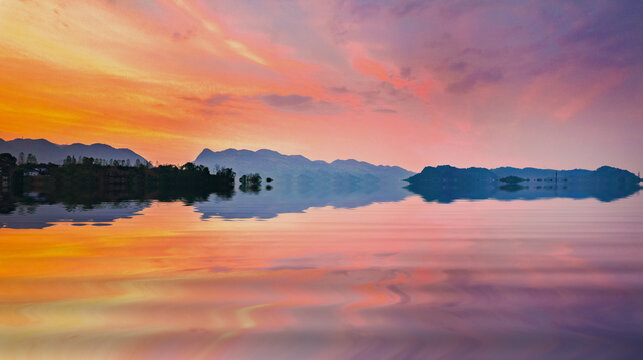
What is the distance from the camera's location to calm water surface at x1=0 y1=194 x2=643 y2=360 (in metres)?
8.85

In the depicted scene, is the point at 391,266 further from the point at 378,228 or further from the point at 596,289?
the point at 378,228

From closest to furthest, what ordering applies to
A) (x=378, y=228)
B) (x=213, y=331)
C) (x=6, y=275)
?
(x=213, y=331)
(x=6, y=275)
(x=378, y=228)

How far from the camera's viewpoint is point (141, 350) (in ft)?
28.4

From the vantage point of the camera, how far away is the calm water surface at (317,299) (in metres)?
8.85

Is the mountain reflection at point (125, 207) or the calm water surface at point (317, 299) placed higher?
the mountain reflection at point (125, 207)

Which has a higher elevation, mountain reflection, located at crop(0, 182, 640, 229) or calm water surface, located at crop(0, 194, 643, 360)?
mountain reflection, located at crop(0, 182, 640, 229)

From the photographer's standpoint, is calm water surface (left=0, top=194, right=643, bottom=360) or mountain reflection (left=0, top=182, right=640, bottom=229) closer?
calm water surface (left=0, top=194, right=643, bottom=360)

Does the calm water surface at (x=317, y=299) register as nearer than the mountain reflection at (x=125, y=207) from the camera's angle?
Yes

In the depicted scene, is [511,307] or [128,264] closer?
[511,307]

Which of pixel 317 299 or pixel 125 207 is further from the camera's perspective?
pixel 125 207

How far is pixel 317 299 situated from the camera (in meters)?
12.1

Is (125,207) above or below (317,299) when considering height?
above

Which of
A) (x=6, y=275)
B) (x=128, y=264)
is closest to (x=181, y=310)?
(x=128, y=264)

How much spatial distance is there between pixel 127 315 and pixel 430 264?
37.5ft
